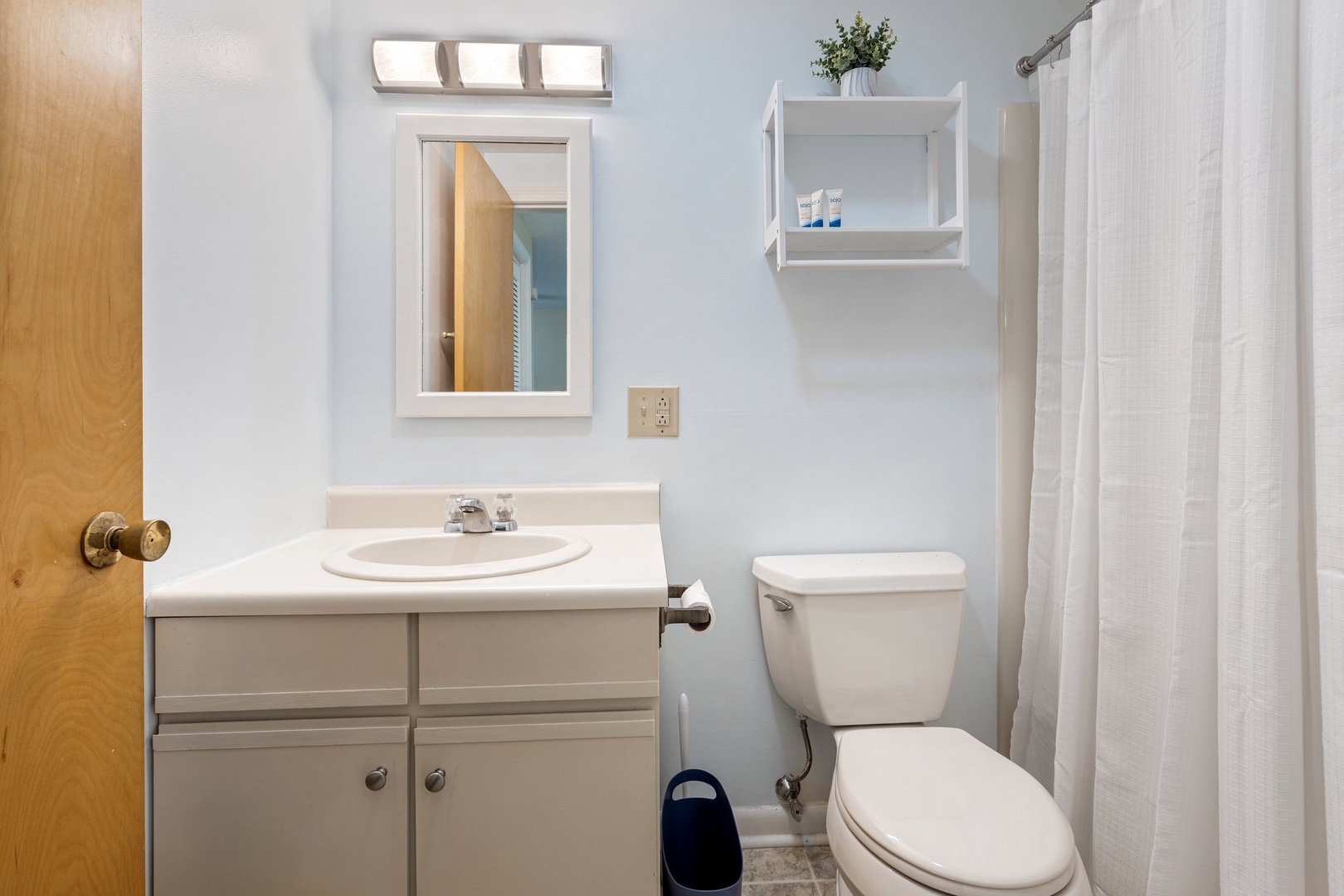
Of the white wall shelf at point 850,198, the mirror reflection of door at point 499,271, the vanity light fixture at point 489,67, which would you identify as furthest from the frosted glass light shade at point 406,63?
the white wall shelf at point 850,198

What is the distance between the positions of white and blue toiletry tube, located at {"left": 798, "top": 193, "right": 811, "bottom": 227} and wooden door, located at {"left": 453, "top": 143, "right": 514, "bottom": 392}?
0.66 metres

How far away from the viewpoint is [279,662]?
874 mm

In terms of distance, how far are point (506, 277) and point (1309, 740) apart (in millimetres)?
1608

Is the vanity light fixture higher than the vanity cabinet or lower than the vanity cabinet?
higher

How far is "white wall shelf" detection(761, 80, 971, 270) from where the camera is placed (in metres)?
1.33

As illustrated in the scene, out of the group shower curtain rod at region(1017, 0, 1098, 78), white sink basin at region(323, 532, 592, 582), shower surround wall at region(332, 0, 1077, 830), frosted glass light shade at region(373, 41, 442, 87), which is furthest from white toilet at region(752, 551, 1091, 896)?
frosted glass light shade at region(373, 41, 442, 87)

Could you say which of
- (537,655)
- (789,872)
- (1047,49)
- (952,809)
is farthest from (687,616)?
(1047,49)

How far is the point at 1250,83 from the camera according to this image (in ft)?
2.93

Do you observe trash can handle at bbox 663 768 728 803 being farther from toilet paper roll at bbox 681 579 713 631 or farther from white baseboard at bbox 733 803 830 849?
toilet paper roll at bbox 681 579 713 631

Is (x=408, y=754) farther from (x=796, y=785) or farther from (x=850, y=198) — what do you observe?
(x=850, y=198)

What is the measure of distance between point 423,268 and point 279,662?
91cm

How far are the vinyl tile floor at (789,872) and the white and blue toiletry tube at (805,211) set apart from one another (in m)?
1.37

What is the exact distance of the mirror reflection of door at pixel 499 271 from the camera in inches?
57.1

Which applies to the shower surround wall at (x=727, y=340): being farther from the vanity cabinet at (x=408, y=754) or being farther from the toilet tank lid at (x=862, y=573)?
the vanity cabinet at (x=408, y=754)
